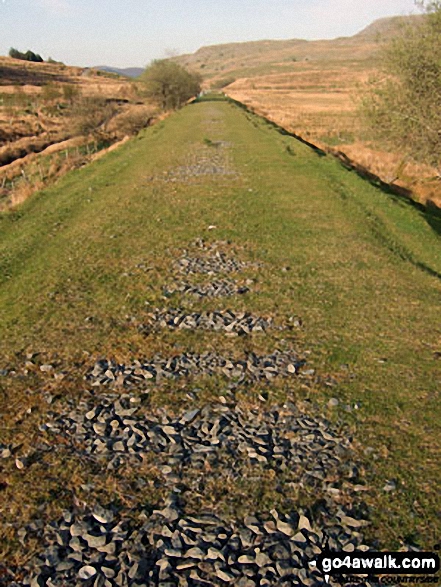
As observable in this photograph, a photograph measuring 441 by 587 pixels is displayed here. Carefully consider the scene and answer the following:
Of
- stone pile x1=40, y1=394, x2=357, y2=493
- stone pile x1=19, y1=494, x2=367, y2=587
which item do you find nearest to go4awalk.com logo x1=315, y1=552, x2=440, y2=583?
stone pile x1=19, y1=494, x2=367, y2=587

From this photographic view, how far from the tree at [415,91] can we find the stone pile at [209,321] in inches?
583

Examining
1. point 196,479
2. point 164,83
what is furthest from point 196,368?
point 164,83

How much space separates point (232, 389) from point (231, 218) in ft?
27.6

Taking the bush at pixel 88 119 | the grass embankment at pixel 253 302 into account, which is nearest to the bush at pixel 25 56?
the bush at pixel 88 119

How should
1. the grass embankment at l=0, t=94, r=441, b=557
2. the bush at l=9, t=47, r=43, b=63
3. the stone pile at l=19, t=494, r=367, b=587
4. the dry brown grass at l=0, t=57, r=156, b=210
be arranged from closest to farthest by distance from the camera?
the stone pile at l=19, t=494, r=367, b=587 < the grass embankment at l=0, t=94, r=441, b=557 < the dry brown grass at l=0, t=57, r=156, b=210 < the bush at l=9, t=47, r=43, b=63

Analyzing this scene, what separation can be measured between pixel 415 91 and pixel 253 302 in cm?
→ 1556

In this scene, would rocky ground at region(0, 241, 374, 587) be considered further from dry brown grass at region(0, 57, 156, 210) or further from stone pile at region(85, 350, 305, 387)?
dry brown grass at region(0, 57, 156, 210)

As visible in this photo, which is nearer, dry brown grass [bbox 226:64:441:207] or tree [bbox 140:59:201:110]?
dry brown grass [bbox 226:64:441:207]

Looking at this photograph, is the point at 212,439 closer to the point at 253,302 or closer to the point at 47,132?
the point at 253,302

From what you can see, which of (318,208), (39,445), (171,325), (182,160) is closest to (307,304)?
→ (171,325)

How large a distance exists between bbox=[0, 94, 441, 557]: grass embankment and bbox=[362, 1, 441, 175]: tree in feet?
11.3

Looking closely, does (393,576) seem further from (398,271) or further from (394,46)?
(394,46)

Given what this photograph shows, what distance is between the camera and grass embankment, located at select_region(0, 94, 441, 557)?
16.7 feet

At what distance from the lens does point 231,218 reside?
14148mm
